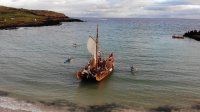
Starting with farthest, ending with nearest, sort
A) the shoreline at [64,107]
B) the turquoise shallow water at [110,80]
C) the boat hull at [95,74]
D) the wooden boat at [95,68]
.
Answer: the wooden boat at [95,68], the boat hull at [95,74], the turquoise shallow water at [110,80], the shoreline at [64,107]

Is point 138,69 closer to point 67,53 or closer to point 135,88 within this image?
point 135,88

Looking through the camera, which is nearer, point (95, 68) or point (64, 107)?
point (64, 107)

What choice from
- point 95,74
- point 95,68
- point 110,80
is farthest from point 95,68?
point 110,80

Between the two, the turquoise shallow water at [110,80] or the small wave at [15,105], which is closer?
the small wave at [15,105]

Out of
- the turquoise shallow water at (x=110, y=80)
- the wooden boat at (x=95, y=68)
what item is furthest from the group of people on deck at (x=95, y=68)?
the turquoise shallow water at (x=110, y=80)

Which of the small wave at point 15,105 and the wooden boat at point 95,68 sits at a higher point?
the wooden boat at point 95,68

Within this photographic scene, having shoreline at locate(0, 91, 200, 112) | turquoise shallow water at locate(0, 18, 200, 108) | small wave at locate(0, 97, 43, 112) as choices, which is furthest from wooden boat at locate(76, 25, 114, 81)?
small wave at locate(0, 97, 43, 112)

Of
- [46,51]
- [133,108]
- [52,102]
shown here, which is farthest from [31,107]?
[46,51]

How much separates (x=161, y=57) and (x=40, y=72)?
1027 inches

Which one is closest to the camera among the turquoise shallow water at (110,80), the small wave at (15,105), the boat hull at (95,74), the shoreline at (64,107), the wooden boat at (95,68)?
the small wave at (15,105)

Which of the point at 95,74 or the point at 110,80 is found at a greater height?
the point at 95,74

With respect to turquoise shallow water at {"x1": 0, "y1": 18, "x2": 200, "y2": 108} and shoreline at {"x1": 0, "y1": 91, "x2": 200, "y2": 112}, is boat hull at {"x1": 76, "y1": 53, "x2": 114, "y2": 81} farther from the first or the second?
shoreline at {"x1": 0, "y1": 91, "x2": 200, "y2": 112}

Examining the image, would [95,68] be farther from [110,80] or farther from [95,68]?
[110,80]

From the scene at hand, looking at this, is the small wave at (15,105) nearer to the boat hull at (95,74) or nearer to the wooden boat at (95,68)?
the boat hull at (95,74)
